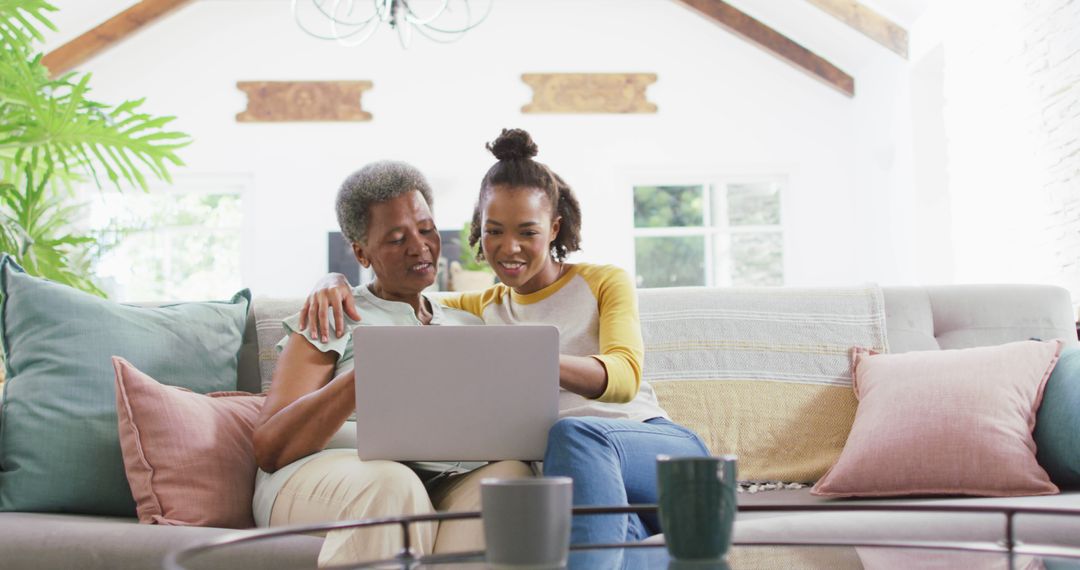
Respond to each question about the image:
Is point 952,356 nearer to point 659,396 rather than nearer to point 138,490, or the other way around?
point 659,396

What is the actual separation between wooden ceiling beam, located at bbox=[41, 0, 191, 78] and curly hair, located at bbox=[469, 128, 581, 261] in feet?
18.9

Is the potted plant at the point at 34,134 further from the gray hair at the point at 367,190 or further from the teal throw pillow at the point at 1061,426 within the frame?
the teal throw pillow at the point at 1061,426

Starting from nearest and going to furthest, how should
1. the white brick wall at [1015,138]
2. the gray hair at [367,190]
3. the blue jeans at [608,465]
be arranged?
the blue jeans at [608,465], the gray hair at [367,190], the white brick wall at [1015,138]

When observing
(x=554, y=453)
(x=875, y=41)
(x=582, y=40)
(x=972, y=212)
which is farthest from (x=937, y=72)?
(x=554, y=453)

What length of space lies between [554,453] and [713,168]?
240 inches

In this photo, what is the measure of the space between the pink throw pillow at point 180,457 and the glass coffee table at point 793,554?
73 cm

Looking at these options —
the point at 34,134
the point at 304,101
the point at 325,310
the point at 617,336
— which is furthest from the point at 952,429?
the point at 304,101

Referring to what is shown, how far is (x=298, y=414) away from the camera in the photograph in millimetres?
1613

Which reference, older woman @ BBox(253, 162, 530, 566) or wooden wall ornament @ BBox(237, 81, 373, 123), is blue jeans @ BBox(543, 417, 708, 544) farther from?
wooden wall ornament @ BBox(237, 81, 373, 123)

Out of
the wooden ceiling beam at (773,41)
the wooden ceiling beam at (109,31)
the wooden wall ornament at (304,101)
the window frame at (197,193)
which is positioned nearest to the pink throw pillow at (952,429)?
the wooden ceiling beam at (773,41)

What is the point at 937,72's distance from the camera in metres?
6.15

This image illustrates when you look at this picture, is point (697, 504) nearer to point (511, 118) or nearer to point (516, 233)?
point (516, 233)

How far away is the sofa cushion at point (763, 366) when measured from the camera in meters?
2.11

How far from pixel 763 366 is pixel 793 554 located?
114 centimetres
